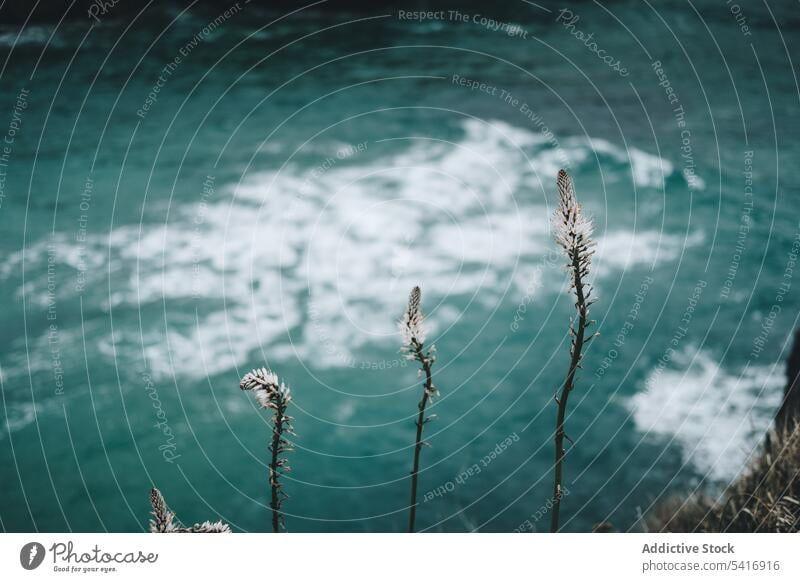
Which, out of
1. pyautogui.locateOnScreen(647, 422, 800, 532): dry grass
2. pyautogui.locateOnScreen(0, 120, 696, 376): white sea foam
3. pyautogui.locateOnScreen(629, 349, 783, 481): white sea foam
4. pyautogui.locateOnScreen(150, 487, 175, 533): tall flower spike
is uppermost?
pyautogui.locateOnScreen(0, 120, 696, 376): white sea foam

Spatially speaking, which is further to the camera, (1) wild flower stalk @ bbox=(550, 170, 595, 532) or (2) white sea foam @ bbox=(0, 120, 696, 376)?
(2) white sea foam @ bbox=(0, 120, 696, 376)

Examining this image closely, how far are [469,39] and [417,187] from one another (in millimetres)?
1602

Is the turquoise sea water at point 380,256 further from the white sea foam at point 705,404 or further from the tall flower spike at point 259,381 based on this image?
the tall flower spike at point 259,381

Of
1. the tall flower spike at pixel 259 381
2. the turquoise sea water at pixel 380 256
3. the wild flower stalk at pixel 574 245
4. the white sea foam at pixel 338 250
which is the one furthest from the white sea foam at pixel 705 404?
the tall flower spike at pixel 259 381

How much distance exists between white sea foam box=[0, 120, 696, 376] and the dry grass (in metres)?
1.93

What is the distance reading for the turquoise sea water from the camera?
3123mm

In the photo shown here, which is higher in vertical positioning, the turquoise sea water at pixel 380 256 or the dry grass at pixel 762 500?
the turquoise sea water at pixel 380 256

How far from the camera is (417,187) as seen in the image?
4527mm

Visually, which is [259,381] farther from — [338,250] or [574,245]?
[338,250]

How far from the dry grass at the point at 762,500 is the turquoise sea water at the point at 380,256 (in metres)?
0.43

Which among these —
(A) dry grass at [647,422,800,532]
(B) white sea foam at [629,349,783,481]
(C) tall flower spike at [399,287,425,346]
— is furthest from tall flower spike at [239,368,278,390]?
(B) white sea foam at [629,349,783,481]

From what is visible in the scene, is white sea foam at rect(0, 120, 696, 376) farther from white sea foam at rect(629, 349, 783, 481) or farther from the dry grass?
the dry grass

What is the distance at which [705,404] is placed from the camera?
129 inches

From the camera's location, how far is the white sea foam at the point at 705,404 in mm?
2871
